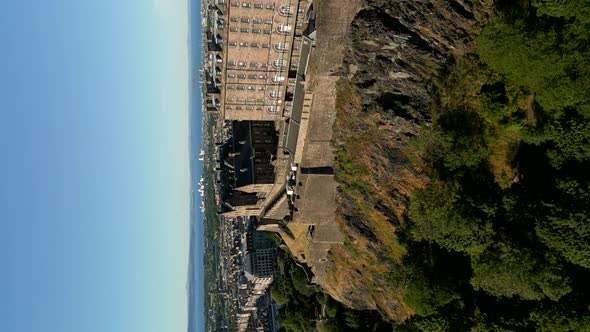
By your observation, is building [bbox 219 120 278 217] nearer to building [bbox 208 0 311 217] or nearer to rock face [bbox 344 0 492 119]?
building [bbox 208 0 311 217]

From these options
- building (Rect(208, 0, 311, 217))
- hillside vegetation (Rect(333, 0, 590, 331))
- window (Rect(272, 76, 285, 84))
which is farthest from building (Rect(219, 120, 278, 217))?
hillside vegetation (Rect(333, 0, 590, 331))

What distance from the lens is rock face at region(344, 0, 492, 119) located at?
39.8m

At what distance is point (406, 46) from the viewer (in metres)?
43.8

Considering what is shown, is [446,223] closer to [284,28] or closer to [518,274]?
[518,274]

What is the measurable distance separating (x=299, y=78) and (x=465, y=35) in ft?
67.3

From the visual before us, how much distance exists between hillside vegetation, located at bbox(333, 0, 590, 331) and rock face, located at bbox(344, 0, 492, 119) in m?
1.42

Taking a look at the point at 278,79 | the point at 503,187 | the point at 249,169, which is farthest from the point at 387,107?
the point at 249,169

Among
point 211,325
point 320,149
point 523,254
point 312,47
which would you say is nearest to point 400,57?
point 312,47

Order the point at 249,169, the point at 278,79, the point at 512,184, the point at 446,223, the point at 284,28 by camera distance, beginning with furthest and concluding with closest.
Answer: the point at 249,169, the point at 278,79, the point at 284,28, the point at 446,223, the point at 512,184

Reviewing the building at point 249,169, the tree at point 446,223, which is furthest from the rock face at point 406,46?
the building at point 249,169

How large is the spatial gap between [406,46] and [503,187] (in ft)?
46.3

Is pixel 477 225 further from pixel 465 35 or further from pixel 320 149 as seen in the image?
pixel 320 149

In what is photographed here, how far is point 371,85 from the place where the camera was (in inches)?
1870

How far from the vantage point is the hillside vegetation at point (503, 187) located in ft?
105
